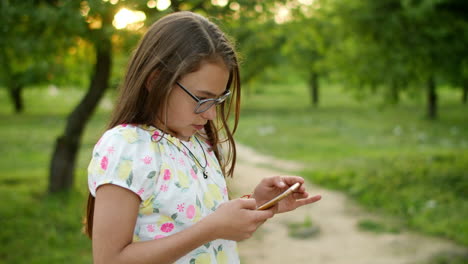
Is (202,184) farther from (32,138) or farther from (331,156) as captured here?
(32,138)

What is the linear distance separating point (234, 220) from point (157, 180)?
0.24 m

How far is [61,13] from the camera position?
4309 millimetres

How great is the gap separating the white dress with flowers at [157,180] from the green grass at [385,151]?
4793 millimetres

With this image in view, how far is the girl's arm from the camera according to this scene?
129 centimetres

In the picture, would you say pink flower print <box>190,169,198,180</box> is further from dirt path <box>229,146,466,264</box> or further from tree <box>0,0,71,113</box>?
dirt path <box>229,146,466,264</box>

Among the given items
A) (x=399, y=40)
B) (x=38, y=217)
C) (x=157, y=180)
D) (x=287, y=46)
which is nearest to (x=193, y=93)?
(x=157, y=180)

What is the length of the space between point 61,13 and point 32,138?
13.1 meters

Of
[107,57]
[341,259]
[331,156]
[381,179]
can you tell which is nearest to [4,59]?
[107,57]

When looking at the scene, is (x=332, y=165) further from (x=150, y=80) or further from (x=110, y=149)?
(x=110, y=149)

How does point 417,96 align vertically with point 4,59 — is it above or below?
below

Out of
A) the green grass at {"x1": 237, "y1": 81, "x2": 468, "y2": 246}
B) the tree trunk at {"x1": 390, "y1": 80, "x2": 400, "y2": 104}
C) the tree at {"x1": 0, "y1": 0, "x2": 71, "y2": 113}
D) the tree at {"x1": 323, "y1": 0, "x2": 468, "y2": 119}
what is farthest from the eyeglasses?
the tree trunk at {"x1": 390, "y1": 80, "x2": 400, "y2": 104}

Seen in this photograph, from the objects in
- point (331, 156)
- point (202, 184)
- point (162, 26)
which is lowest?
point (331, 156)

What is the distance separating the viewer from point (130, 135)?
1399mm

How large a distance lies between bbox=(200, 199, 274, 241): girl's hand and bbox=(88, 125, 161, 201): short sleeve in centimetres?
19
